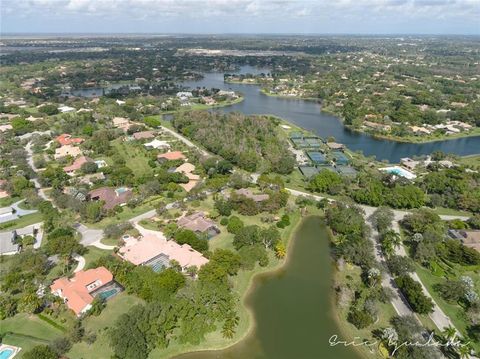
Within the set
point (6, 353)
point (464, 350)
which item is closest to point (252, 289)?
point (464, 350)

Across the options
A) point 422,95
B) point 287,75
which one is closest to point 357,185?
point 422,95

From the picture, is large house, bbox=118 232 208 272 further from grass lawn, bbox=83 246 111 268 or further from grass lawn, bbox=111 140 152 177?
grass lawn, bbox=111 140 152 177

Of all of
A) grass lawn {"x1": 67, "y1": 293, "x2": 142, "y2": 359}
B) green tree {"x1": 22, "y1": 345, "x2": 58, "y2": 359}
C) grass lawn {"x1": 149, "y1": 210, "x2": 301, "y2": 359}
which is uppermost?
green tree {"x1": 22, "y1": 345, "x2": 58, "y2": 359}

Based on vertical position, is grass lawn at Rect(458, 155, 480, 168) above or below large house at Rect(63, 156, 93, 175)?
below

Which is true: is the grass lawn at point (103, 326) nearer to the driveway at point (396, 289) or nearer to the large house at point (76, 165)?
the driveway at point (396, 289)

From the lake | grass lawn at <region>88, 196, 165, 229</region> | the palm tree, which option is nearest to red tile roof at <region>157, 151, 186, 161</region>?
grass lawn at <region>88, 196, 165, 229</region>

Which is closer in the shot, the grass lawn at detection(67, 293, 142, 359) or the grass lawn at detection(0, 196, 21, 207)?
the grass lawn at detection(67, 293, 142, 359)

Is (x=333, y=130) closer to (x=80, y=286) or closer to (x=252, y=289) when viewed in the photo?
(x=252, y=289)
